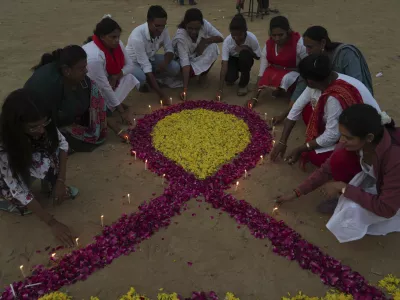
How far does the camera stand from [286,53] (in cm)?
545

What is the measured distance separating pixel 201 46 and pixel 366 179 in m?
3.94

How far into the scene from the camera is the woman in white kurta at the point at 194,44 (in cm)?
568

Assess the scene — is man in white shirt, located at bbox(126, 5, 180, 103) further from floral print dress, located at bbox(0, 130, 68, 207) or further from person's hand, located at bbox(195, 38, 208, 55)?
floral print dress, located at bbox(0, 130, 68, 207)

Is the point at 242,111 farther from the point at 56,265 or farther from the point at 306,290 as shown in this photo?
the point at 56,265

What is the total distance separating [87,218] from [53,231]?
0.41 m

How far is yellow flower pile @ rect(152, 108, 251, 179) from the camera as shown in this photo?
4.39m

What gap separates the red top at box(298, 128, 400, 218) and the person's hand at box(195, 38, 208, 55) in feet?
12.7

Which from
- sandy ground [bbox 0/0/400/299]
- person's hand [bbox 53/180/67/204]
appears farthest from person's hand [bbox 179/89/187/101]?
person's hand [bbox 53/180/67/204]

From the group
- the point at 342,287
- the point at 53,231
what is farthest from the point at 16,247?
the point at 342,287

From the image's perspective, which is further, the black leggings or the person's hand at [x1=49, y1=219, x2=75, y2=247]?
the black leggings

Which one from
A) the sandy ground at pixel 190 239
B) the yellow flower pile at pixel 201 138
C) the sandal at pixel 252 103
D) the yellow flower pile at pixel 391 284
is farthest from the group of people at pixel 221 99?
the yellow flower pile at pixel 201 138

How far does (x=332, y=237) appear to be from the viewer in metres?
3.36

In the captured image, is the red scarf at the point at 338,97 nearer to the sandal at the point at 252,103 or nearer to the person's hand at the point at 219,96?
the sandal at the point at 252,103

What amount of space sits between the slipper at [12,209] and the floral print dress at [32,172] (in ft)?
0.40
